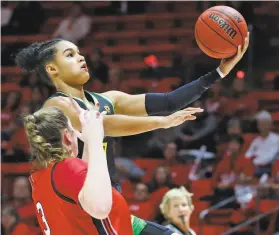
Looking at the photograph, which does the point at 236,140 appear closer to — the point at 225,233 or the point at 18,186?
the point at 225,233

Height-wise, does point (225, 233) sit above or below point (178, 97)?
below

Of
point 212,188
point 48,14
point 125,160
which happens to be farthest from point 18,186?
point 48,14

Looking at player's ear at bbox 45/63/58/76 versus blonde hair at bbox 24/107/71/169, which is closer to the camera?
blonde hair at bbox 24/107/71/169

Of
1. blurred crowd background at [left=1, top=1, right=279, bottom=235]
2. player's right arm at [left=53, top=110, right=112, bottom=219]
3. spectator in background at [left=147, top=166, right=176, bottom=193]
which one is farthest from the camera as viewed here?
spectator in background at [left=147, top=166, right=176, bottom=193]

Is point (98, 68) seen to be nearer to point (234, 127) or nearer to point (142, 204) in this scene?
point (234, 127)

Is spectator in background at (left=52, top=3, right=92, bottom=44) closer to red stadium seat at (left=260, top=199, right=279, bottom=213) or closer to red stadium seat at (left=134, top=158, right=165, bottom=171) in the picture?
red stadium seat at (left=134, top=158, right=165, bottom=171)

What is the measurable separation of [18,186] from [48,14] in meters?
4.50

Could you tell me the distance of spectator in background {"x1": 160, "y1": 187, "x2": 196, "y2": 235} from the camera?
17.1ft

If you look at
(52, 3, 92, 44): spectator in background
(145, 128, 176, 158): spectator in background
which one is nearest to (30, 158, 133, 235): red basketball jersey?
(145, 128, 176, 158): spectator in background

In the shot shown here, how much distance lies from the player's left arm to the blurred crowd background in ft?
7.94

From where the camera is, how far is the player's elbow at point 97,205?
8.82ft

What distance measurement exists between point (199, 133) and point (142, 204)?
151 centimetres

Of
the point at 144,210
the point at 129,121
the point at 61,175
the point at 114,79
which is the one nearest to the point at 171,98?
the point at 129,121

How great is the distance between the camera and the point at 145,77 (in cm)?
1054
